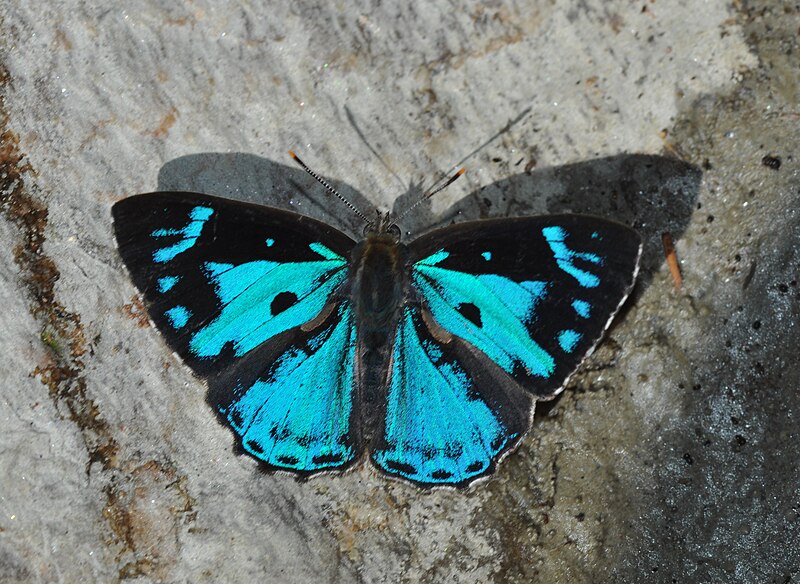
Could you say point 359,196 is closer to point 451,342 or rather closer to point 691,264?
point 451,342

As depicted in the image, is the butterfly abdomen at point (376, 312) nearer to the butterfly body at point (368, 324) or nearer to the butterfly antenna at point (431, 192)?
the butterfly body at point (368, 324)

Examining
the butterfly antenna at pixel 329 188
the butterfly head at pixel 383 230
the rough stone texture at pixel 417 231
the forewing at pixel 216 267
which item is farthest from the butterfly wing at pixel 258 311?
the rough stone texture at pixel 417 231

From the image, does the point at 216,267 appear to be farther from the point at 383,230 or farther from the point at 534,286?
the point at 534,286

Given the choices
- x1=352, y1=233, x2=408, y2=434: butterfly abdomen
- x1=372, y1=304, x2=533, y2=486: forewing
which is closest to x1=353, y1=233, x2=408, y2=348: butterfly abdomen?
x1=352, y1=233, x2=408, y2=434: butterfly abdomen

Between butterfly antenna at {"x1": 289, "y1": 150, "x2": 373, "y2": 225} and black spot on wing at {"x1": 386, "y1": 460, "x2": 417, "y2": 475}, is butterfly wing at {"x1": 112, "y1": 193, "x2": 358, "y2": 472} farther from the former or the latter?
butterfly antenna at {"x1": 289, "y1": 150, "x2": 373, "y2": 225}

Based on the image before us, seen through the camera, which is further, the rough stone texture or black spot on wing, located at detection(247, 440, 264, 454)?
the rough stone texture

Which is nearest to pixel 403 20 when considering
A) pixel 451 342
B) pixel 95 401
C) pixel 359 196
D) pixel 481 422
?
pixel 359 196

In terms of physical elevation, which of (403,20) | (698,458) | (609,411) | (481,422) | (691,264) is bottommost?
(698,458)
